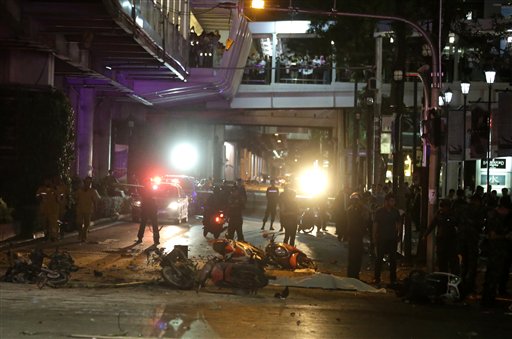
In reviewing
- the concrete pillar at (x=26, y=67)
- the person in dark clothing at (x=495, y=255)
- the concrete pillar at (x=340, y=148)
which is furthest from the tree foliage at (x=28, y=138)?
the concrete pillar at (x=340, y=148)

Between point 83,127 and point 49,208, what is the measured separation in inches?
622

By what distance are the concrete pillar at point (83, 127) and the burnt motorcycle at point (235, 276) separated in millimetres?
23258

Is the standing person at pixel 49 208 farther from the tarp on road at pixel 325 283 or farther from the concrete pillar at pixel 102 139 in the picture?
the concrete pillar at pixel 102 139

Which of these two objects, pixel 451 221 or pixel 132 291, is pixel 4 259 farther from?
pixel 451 221

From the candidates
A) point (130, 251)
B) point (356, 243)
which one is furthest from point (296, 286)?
point (130, 251)

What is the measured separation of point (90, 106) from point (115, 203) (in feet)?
22.8

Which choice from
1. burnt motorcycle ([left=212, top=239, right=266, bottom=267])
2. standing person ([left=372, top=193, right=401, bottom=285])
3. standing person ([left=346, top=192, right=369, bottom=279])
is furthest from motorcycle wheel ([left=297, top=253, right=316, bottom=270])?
standing person ([left=372, top=193, right=401, bottom=285])

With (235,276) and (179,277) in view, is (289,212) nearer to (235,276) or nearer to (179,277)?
(235,276)

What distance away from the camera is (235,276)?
1253cm

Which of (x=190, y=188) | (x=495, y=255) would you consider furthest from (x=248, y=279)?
(x=190, y=188)

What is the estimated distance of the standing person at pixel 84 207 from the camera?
20.6 meters

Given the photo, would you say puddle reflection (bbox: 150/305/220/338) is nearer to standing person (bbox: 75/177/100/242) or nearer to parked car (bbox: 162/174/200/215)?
standing person (bbox: 75/177/100/242)

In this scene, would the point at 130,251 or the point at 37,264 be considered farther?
the point at 130,251

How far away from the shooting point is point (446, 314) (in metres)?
11.7
